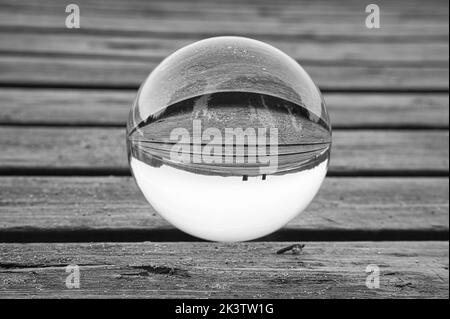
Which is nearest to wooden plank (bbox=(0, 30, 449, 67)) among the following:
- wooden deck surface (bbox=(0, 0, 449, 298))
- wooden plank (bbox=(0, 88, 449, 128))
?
wooden deck surface (bbox=(0, 0, 449, 298))

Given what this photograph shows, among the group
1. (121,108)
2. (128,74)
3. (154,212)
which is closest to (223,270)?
(154,212)

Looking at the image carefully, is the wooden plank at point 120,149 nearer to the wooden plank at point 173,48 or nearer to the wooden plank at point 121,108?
the wooden plank at point 121,108

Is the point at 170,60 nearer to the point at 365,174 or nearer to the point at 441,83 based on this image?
the point at 365,174

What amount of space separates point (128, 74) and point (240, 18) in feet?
2.42

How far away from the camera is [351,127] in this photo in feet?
4.50

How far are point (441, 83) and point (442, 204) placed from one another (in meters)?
0.72

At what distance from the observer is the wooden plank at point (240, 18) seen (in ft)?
6.82

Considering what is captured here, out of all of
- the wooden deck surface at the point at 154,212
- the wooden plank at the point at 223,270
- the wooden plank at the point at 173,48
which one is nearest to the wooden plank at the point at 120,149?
the wooden deck surface at the point at 154,212

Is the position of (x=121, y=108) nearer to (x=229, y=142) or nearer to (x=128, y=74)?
(x=128, y=74)

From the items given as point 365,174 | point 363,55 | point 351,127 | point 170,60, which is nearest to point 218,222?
point 170,60

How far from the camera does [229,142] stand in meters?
0.72

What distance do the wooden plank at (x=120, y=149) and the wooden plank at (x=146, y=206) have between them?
65 mm

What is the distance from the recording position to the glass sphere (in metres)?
0.72

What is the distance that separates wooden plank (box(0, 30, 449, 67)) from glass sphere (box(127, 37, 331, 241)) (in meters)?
1.03
